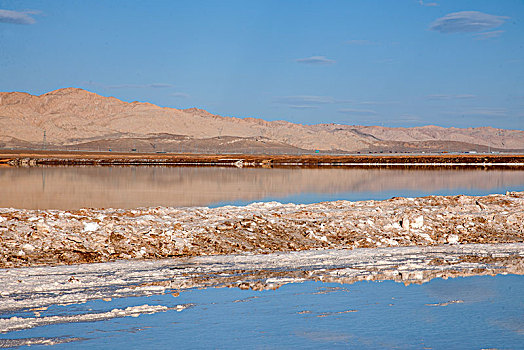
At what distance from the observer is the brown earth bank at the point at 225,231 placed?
11.9 meters

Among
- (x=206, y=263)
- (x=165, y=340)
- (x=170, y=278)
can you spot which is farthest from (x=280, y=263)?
(x=165, y=340)

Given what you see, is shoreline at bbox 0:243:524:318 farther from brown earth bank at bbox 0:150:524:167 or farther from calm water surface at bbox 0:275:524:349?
brown earth bank at bbox 0:150:524:167

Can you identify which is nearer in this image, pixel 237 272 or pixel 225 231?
pixel 237 272

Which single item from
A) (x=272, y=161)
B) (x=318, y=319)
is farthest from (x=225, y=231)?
(x=272, y=161)

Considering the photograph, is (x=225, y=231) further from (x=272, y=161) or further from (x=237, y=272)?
(x=272, y=161)

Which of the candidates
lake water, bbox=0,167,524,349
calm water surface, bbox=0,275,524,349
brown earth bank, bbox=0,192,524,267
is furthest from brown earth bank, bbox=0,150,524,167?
A: calm water surface, bbox=0,275,524,349

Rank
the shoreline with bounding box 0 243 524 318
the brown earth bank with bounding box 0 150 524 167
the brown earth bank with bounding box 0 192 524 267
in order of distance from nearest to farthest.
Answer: the shoreline with bounding box 0 243 524 318, the brown earth bank with bounding box 0 192 524 267, the brown earth bank with bounding box 0 150 524 167

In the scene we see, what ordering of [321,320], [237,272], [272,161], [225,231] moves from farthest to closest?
[272,161] → [225,231] → [237,272] → [321,320]

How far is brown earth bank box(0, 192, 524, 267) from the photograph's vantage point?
11891 millimetres

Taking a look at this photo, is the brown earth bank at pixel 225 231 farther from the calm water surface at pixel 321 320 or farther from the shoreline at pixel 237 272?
the calm water surface at pixel 321 320

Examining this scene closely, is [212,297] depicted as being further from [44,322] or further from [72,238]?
[72,238]

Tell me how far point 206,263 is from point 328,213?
6.03m

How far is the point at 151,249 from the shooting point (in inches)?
480

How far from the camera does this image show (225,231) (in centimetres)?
1354
